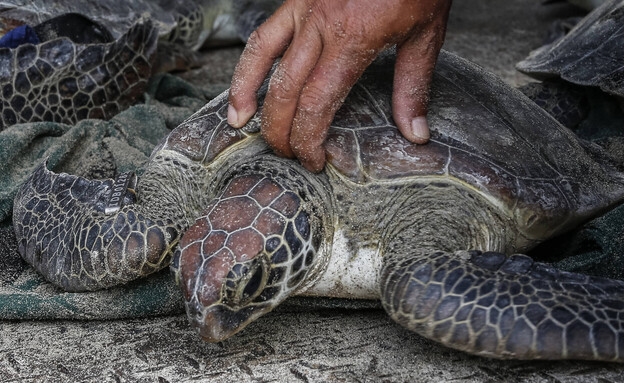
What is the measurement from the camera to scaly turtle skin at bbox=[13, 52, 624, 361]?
6.19 feet

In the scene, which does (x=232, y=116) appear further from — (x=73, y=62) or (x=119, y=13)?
(x=119, y=13)

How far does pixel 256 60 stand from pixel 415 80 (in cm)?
51

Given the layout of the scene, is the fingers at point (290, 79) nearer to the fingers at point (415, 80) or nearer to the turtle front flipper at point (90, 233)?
the fingers at point (415, 80)

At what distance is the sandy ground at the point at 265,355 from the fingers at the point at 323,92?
0.63 metres

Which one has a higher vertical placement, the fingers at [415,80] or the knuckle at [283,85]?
the fingers at [415,80]

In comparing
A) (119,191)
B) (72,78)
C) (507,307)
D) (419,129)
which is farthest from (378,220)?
(72,78)

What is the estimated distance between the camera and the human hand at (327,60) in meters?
1.92

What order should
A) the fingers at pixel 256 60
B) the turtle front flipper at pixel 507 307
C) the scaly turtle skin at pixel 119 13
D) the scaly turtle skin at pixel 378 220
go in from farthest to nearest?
the scaly turtle skin at pixel 119 13
the fingers at pixel 256 60
the scaly turtle skin at pixel 378 220
the turtle front flipper at pixel 507 307

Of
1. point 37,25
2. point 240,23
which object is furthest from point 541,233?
point 240,23

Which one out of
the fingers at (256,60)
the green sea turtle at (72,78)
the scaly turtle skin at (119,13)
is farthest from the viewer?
the scaly turtle skin at (119,13)

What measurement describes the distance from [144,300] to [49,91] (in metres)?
1.91

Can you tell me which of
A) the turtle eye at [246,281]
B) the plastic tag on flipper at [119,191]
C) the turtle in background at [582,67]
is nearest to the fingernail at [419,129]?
the turtle eye at [246,281]

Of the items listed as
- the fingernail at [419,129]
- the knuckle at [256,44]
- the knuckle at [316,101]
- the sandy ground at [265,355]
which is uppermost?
the knuckle at [256,44]

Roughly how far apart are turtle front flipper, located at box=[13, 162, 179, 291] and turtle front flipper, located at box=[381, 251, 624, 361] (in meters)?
0.82
